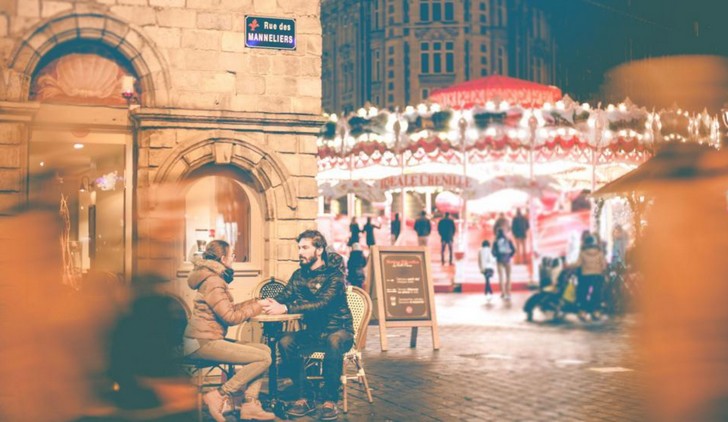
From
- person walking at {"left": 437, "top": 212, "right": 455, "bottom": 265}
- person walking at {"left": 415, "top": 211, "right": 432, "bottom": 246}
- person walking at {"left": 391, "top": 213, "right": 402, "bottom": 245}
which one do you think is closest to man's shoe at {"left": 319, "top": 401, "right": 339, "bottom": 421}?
person walking at {"left": 437, "top": 212, "right": 455, "bottom": 265}

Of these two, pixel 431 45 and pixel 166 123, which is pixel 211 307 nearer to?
pixel 166 123

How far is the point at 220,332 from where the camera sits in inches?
298

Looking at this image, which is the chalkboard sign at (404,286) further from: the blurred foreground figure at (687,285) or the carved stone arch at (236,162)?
the blurred foreground figure at (687,285)

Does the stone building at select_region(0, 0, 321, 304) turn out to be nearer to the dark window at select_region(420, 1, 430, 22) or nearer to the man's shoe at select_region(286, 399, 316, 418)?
the man's shoe at select_region(286, 399, 316, 418)

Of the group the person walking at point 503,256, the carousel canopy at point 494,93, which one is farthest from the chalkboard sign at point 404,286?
the carousel canopy at point 494,93

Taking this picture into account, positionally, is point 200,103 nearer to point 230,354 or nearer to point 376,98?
point 230,354

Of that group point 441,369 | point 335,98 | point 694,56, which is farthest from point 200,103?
point 335,98

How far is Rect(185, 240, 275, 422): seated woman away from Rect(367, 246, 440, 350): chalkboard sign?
15.2 ft

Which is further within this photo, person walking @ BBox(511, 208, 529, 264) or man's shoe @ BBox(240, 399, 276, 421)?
person walking @ BBox(511, 208, 529, 264)

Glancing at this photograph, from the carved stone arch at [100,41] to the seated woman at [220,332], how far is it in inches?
138

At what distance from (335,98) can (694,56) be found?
61.8 metres

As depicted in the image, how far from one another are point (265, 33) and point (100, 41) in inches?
72.4

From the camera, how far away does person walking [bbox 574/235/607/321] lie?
17016mm

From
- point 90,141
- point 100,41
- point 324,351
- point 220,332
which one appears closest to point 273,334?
point 324,351
